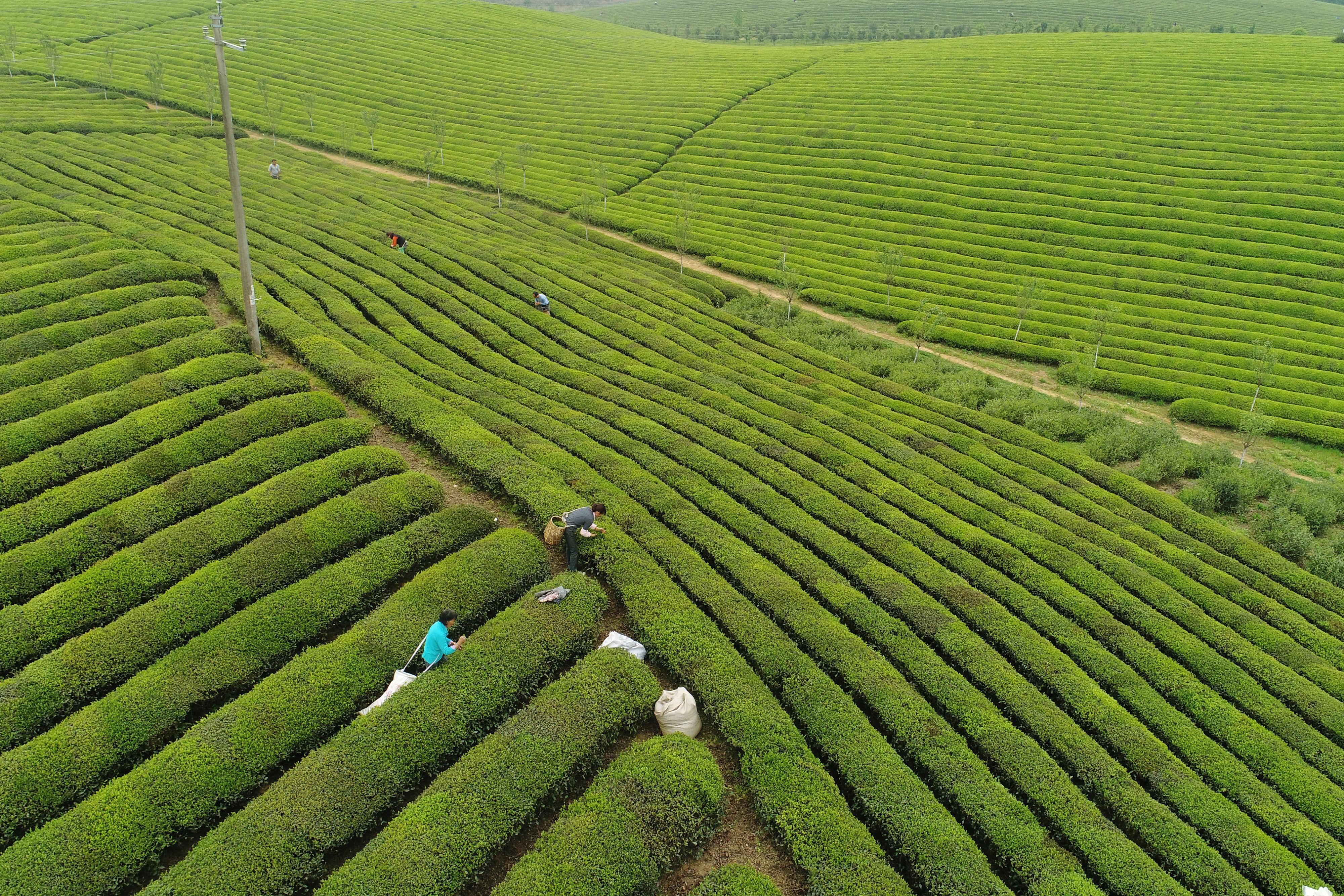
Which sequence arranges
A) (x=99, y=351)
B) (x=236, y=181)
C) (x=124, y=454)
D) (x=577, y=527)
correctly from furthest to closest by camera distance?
(x=99, y=351) < (x=236, y=181) < (x=124, y=454) < (x=577, y=527)

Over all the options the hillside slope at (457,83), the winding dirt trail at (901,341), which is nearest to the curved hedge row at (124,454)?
the winding dirt trail at (901,341)

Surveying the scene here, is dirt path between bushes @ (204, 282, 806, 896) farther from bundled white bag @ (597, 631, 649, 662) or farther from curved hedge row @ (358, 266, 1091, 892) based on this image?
curved hedge row @ (358, 266, 1091, 892)

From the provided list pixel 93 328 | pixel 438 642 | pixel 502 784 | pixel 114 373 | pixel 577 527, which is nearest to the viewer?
pixel 502 784

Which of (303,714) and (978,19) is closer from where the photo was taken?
(303,714)

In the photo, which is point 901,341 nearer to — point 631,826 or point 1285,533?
point 1285,533

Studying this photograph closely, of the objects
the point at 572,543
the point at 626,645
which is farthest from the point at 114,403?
the point at 626,645

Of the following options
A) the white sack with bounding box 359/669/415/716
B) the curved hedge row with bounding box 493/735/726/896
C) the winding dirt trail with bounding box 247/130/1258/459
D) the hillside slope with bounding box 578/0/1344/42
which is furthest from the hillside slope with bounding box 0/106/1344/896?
the hillside slope with bounding box 578/0/1344/42
